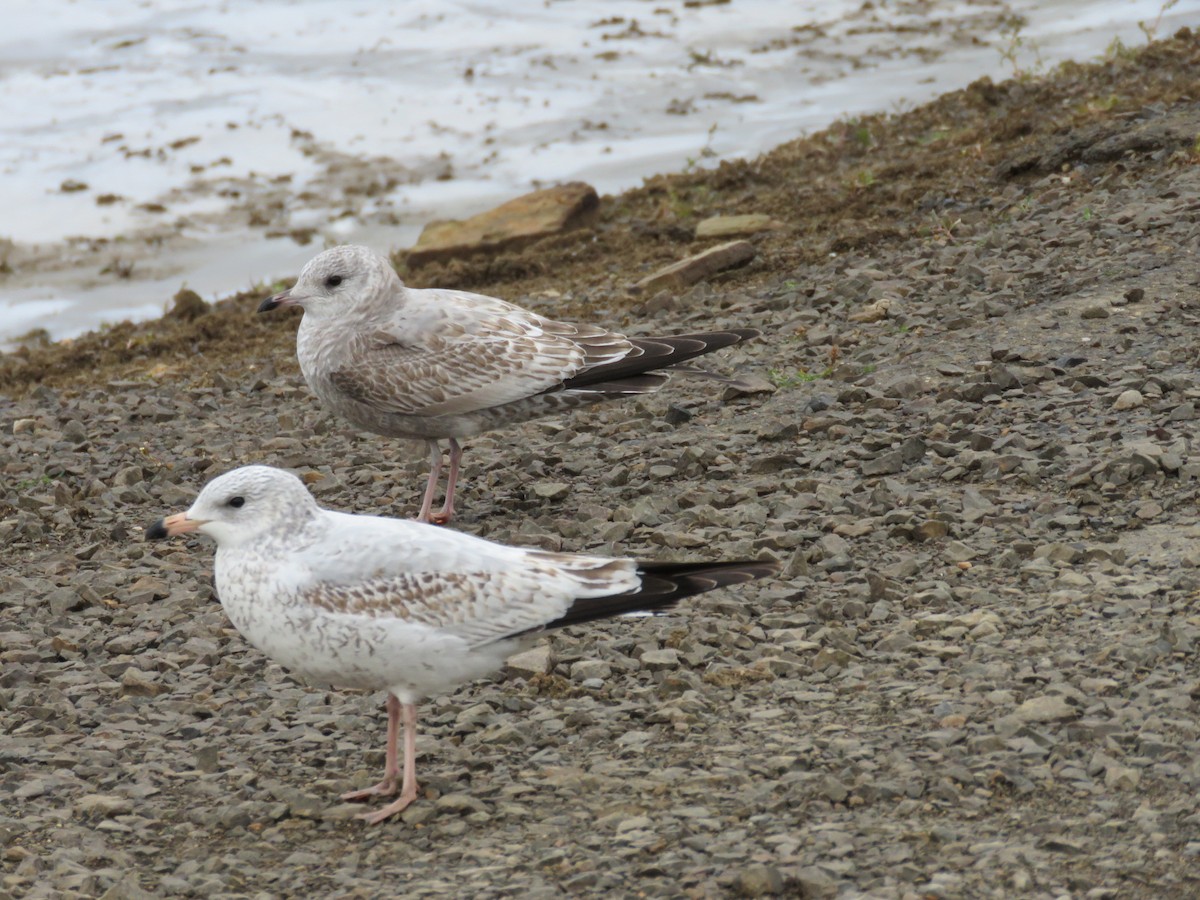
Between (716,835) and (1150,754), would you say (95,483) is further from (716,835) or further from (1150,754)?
(1150,754)

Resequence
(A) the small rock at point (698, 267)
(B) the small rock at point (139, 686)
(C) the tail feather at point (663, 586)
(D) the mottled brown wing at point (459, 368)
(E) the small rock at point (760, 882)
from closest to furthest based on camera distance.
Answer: (E) the small rock at point (760, 882), (C) the tail feather at point (663, 586), (B) the small rock at point (139, 686), (D) the mottled brown wing at point (459, 368), (A) the small rock at point (698, 267)

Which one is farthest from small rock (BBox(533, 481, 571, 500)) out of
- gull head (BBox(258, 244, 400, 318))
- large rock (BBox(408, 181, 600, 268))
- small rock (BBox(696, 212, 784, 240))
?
large rock (BBox(408, 181, 600, 268))

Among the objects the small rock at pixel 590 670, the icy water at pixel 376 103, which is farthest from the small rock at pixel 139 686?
the icy water at pixel 376 103

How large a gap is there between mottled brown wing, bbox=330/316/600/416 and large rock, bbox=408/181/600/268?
4.26 m

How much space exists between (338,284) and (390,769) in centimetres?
288

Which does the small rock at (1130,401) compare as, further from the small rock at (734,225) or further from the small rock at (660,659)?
the small rock at (734,225)

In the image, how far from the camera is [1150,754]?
417 cm

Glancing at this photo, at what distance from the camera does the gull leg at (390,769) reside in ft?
15.0

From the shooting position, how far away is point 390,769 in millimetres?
4625

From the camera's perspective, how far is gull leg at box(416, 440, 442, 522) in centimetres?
675

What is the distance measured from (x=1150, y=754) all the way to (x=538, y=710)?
6.39 feet

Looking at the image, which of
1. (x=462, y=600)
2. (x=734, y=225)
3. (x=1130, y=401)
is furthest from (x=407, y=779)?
(x=734, y=225)

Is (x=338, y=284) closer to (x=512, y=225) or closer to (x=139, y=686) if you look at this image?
(x=139, y=686)

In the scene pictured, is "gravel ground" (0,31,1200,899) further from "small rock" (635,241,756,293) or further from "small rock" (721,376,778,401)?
"small rock" (635,241,756,293)
